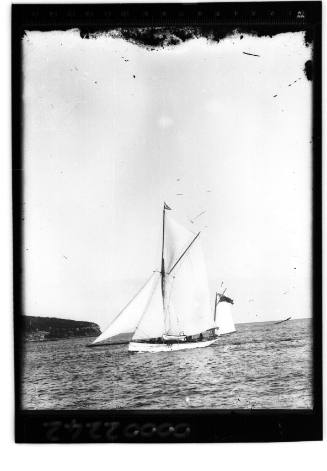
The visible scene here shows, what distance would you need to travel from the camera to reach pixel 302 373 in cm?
144

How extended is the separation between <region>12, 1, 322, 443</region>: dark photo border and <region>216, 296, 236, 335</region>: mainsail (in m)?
0.24

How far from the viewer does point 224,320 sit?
1.43 meters

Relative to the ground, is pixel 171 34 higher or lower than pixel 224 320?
higher

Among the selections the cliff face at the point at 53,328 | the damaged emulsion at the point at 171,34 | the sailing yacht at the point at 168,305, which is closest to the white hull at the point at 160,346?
the sailing yacht at the point at 168,305

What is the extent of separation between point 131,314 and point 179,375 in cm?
23

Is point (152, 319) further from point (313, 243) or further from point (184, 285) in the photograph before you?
point (313, 243)

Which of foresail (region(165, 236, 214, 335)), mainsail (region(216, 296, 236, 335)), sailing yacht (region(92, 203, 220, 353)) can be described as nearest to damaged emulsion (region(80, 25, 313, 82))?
sailing yacht (region(92, 203, 220, 353))

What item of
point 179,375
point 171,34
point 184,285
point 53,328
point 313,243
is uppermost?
point 171,34

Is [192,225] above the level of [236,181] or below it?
below

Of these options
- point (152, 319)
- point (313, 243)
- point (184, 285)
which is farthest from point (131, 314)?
point (313, 243)
